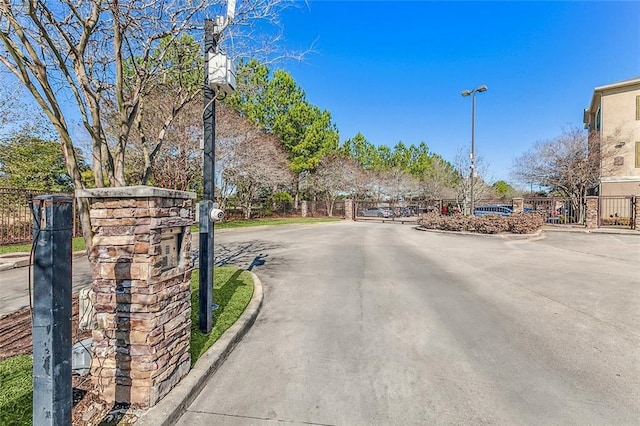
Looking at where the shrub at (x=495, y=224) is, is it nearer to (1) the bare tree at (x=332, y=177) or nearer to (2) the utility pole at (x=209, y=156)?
(2) the utility pole at (x=209, y=156)

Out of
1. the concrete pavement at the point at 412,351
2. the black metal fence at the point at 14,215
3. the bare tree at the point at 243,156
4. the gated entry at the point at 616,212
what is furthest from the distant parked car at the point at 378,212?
the concrete pavement at the point at 412,351

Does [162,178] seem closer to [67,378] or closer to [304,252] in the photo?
[304,252]

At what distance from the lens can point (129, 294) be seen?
94.6 inches

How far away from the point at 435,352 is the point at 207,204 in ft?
10.2

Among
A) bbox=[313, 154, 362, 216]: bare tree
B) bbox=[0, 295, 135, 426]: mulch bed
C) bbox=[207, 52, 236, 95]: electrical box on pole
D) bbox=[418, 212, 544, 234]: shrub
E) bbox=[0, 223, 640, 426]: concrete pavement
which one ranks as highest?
bbox=[313, 154, 362, 216]: bare tree

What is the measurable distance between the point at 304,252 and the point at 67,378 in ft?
27.4

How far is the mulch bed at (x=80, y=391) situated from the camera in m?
2.29

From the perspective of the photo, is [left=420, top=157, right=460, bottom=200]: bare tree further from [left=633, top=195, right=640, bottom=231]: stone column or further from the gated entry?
[left=633, top=195, right=640, bottom=231]: stone column

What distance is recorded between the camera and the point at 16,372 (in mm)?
2820

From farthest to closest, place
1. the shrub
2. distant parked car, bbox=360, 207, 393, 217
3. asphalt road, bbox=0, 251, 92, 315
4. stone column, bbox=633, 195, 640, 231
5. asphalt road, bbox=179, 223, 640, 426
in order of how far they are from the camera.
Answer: distant parked car, bbox=360, 207, 393, 217, stone column, bbox=633, 195, 640, 231, the shrub, asphalt road, bbox=0, 251, 92, 315, asphalt road, bbox=179, 223, 640, 426

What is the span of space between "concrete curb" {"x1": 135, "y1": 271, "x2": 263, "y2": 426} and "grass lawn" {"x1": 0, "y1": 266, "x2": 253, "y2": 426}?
0.10m

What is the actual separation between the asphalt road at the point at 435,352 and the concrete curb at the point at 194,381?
9 cm

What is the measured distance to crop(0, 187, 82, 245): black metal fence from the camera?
33.5 ft

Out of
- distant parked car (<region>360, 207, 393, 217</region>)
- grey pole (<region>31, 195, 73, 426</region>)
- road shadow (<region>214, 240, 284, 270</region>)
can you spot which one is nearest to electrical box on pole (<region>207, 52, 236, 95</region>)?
grey pole (<region>31, 195, 73, 426</region>)
